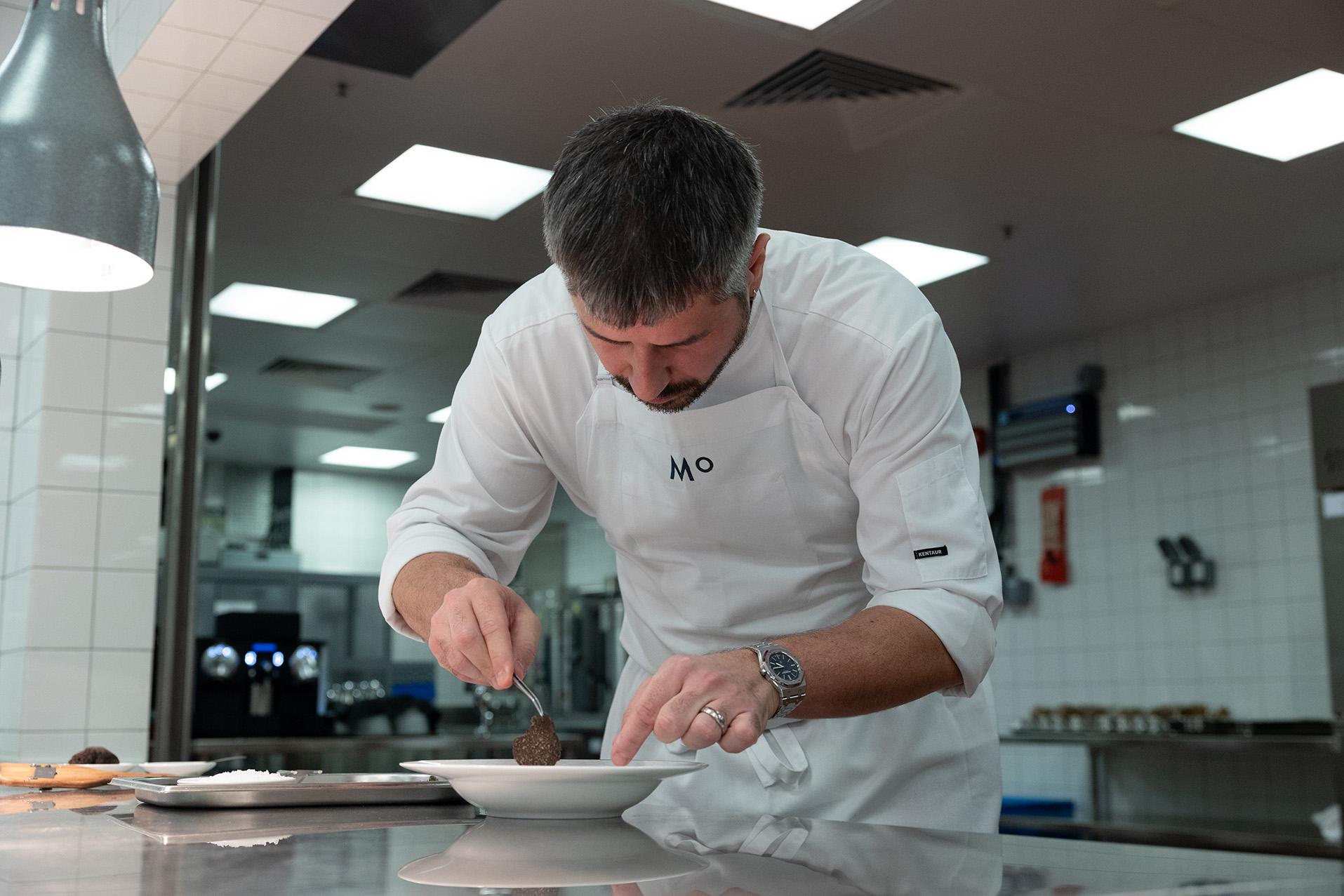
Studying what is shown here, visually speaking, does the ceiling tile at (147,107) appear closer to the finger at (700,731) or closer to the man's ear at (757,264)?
the man's ear at (757,264)

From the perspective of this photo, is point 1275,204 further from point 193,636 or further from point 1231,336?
point 193,636

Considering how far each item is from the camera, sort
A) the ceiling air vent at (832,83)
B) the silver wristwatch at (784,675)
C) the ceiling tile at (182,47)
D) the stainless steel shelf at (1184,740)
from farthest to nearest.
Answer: the stainless steel shelf at (1184,740) < the ceiling air vent at (832,83) < the ceiling tile at (182,47) < the silver wristwatch at (784,675)

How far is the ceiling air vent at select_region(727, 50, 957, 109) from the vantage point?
3.78m

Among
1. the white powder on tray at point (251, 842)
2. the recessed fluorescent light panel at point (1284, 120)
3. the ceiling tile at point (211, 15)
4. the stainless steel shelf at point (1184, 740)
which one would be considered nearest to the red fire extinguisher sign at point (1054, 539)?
the stainless steel shelf at point (1184, 740)

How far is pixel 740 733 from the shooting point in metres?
1.06

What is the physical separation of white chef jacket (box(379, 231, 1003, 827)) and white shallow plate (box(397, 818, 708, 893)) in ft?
1.63

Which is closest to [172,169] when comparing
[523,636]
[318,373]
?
[523,636]

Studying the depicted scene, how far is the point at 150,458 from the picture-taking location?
3104 millimetres

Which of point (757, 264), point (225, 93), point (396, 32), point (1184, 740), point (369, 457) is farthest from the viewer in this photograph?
point (369, 457)

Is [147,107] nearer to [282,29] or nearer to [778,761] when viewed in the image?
[282,29]

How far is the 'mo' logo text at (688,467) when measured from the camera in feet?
5.16

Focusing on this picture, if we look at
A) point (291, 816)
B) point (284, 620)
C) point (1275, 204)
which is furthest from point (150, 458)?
point (1275, 204)

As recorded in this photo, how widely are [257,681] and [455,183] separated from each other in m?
2.81

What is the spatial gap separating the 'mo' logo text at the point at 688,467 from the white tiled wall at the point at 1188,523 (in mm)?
4980
